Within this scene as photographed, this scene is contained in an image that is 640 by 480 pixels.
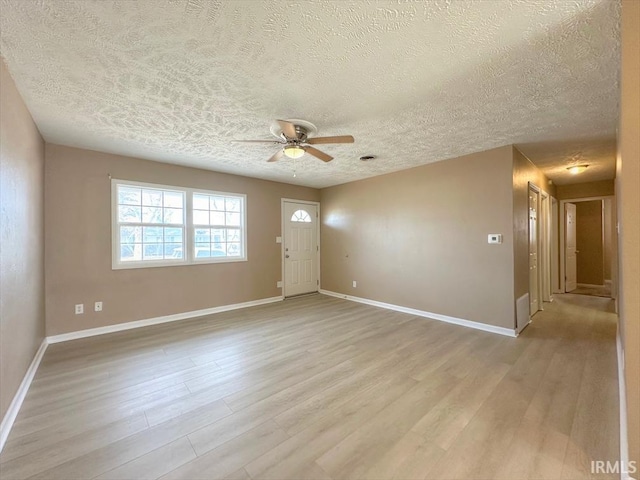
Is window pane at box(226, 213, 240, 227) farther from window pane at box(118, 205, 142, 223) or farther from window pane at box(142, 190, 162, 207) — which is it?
window pane at box(118, 205, 142, 223)

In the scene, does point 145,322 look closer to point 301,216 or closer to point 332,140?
point 301,216

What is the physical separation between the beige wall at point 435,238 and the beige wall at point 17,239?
14.9ft

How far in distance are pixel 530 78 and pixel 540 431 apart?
2.49 metres

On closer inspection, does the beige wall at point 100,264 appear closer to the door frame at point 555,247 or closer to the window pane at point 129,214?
the window pane at point 129,214

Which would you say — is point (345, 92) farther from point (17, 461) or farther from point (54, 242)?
point (54, 242)

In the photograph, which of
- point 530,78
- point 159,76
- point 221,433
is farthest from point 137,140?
point 530,78

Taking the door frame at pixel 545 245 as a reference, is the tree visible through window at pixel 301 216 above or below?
above

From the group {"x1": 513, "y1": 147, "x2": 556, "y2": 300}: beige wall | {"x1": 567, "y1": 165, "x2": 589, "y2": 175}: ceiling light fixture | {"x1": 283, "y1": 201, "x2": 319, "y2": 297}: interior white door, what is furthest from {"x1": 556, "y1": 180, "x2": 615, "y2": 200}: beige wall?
{"x1": 283, "y1": 201, "x2": 319, "y2": 297}: interior white door

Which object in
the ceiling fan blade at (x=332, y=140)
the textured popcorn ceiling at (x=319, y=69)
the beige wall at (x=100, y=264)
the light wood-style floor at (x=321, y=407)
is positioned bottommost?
the light wood-style floor at (x=321, y=407)

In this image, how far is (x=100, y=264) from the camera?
3545 millimetres

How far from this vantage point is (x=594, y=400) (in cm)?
201

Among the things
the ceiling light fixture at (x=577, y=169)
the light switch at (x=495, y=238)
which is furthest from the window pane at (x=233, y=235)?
the ceiling light fixture at (x=577, y=169)

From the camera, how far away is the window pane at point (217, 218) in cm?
462

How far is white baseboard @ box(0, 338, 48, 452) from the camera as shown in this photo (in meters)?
1.67
